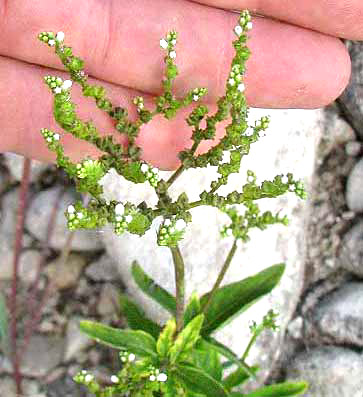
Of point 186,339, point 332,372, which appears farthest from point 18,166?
point 332,372

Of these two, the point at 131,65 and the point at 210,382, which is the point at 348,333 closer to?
the point at 210,382

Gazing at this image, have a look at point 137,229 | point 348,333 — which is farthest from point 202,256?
point 137,229

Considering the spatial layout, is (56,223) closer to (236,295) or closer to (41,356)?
(41,356)

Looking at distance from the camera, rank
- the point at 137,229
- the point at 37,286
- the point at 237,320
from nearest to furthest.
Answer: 1. the point at 137,229
2. the point at 237,320
3. the point at 37,286

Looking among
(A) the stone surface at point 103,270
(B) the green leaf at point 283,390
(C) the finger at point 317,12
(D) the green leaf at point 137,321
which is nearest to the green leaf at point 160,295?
(D) the green leaf at point 137,321

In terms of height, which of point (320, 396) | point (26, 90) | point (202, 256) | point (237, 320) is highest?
point (26, 90)

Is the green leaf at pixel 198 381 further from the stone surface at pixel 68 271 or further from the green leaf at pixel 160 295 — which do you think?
the stone surface at pixel 68 271

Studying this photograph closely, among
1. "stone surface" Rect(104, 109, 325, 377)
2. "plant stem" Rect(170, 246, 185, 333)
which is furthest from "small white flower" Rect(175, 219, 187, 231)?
"stone surface" Rect(104, 109, 325, 377)
